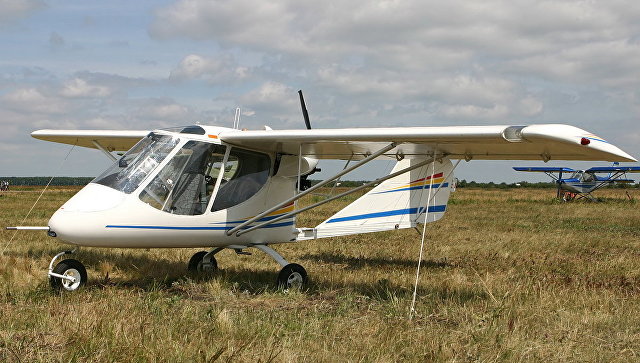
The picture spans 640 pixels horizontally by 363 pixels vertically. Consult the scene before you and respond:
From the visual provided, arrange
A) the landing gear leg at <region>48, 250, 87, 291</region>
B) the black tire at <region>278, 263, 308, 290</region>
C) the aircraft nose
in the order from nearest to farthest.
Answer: the aircraft nose → the landing gear leg at <region>48, 250, 87, 291</region> → the black tire at <region>278, 263, 308, 290</region>

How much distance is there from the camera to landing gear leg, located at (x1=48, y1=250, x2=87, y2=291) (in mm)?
7254

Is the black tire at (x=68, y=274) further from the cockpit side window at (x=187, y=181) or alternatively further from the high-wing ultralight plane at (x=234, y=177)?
the cockpit side window at (x=187, y=181)

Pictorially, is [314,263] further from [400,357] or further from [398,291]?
[400,357]

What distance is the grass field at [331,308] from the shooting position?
4.75 m

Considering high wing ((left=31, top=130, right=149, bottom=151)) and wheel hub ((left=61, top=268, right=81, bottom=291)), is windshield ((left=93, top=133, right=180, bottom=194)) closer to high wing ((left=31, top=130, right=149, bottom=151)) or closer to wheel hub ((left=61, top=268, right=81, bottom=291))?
wheel hub ((left=61, top=268, right=81, bottom=291))

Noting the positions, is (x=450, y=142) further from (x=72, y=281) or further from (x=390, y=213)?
(x=72, y=281)

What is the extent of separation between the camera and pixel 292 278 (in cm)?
854

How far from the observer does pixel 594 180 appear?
137ft

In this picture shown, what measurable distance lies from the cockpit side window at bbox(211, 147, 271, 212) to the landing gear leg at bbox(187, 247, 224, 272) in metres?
1.48

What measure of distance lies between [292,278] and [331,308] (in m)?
1.79

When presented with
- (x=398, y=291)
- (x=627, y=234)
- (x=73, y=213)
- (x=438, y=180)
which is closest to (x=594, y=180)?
(x=627, y=234)

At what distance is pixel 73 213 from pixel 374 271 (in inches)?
205

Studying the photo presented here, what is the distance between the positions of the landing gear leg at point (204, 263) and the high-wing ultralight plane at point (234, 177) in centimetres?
2

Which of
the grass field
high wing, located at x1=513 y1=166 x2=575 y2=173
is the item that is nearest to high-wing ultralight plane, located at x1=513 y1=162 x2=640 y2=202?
high wing, located at x1=513 y1=166 x2=575 y2=173
